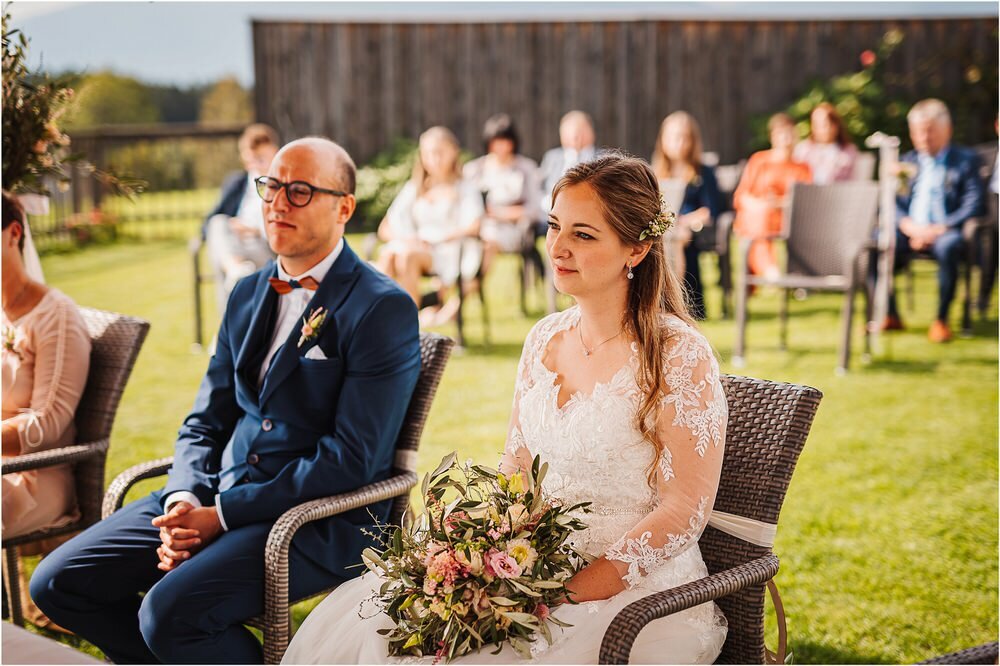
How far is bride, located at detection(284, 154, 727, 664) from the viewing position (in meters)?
2.13

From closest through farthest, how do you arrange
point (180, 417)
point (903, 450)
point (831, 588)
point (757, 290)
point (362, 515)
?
point (362, 515) < point (831, 588) < point (903, 450) < point (180, 417) < point (757, 290)

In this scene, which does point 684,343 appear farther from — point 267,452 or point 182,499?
point 182,499

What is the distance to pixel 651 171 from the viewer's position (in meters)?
2.32

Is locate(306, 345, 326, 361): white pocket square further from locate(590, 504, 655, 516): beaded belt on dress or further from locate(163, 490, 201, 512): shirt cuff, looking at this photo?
locate(590, 504, 655, 516): beaded belt on dress

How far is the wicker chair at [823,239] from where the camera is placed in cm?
674

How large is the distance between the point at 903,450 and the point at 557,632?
366 cm

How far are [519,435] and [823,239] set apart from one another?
5081 millimetres

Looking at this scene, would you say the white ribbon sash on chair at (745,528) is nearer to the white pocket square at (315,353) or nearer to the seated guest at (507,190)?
the white pocket square at (315,353)

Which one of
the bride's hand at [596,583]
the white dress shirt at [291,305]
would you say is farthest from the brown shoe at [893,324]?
the bride's hand at [596,583]

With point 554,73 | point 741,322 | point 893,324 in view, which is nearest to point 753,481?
point 741,322

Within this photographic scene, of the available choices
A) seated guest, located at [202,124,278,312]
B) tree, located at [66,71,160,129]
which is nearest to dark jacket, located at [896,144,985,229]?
seated guest, located at [202,124,278,312]

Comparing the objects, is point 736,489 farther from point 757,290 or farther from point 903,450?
point 757,290

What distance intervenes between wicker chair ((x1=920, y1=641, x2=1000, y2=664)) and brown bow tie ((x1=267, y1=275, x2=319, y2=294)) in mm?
1881

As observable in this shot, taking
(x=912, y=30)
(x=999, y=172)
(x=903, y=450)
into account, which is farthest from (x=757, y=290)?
(x=912, y=30)
